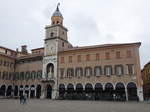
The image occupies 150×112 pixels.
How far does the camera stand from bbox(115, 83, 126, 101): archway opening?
3562 centimetres

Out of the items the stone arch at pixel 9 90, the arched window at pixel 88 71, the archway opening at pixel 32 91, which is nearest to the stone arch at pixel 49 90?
the archway opening at pixel 32 91

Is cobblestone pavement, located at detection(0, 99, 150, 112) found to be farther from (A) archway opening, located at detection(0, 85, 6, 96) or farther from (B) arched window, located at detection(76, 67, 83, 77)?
(A) archway opening, located at detection(0, 85, 6, 96)

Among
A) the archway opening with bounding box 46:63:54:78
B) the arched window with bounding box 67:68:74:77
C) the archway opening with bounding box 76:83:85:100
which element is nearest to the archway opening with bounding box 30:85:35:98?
the archway opening with bounding box 46:63:54:78

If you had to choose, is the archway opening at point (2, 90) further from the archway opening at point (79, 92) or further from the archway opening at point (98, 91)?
the archway opening at point (98, 91)

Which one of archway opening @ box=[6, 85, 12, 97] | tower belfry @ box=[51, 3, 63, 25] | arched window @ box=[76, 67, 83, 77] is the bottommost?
archway opening @ box=[6, 85, 12, 97]

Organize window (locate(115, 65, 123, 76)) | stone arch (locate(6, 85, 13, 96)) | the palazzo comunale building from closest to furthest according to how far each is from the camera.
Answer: the palazzo comunale building → window (locate(115, 65, 123, 76)) → stone arch (locate(6, 85, 13, 96))

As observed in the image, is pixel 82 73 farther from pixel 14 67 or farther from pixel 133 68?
pixel 14 67

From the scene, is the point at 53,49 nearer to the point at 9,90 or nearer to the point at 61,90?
the point at 61,90

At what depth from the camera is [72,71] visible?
41.9 m

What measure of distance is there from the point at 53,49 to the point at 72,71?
27.1 feet

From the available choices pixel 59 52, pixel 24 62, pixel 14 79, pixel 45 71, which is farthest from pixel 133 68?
pixel 14 79

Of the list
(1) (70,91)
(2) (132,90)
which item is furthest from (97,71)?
(2) (132,90)

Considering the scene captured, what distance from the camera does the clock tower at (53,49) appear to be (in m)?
43.9

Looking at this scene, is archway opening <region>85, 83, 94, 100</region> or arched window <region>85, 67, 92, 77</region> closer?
archway opening <region>85, 83, 94, 100</region>
